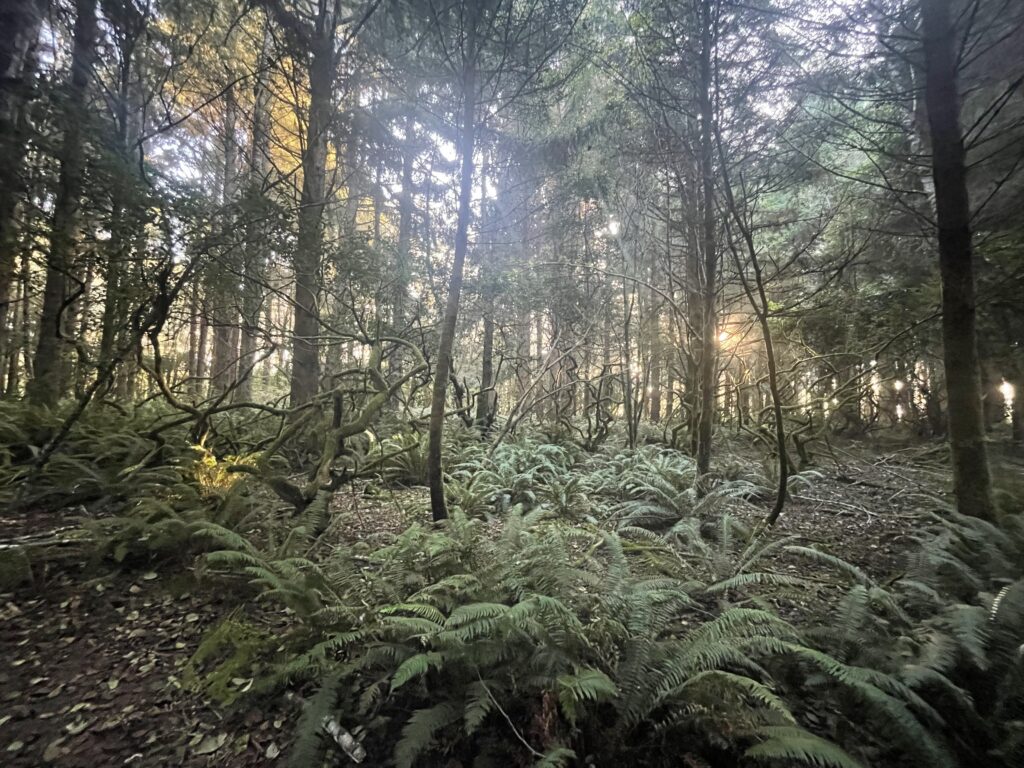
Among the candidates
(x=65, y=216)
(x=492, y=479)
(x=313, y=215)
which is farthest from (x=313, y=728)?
(x=313, y=215)

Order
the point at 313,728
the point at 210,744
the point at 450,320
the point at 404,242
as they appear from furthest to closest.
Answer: the point at 404,242 < the point at 450,320 < the point at 210,744 < the point at 313,728

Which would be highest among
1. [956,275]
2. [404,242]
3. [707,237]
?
[404,242]

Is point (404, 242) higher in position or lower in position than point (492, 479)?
higher

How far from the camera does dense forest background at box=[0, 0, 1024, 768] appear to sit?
5.39ft

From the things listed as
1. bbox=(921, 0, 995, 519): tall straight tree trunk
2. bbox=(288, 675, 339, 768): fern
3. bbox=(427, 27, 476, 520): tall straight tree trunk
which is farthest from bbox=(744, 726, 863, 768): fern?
bbox=(921, 0, 995, 519): tall straight tree trunk

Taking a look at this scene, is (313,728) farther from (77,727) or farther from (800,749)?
(800,749)

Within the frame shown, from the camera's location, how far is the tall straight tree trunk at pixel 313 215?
4777mm

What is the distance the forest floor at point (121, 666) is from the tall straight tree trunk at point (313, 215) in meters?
2.34

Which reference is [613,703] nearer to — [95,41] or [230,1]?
[95,41]

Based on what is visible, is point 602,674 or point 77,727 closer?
point 602,674

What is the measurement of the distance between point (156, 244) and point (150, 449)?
204cm

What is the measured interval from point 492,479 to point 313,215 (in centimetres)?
393

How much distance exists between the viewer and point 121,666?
2.01 meters

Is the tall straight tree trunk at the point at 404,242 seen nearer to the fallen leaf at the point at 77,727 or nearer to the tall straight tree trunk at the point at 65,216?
the tall straight tree trunk at the point at 65,216
